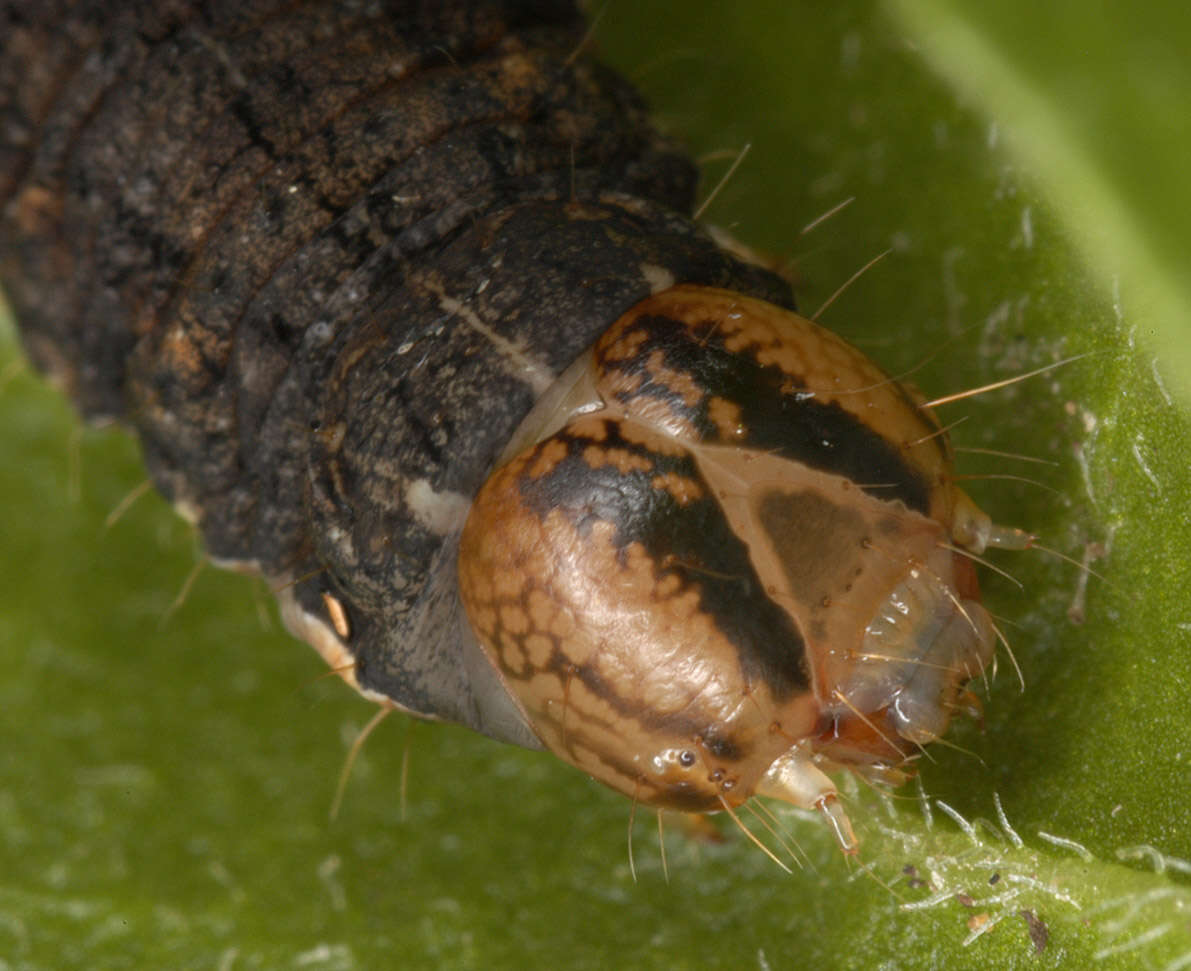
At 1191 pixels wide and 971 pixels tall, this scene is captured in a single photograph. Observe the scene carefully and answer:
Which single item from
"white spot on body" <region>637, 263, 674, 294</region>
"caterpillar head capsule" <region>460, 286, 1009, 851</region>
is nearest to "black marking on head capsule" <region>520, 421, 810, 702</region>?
"caterpillar head capsule" <region>460, 286, 1009, 851</region>

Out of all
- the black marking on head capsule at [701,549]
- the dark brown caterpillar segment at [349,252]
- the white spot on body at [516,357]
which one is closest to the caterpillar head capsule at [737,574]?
the black marking on head capsule at [701,549]

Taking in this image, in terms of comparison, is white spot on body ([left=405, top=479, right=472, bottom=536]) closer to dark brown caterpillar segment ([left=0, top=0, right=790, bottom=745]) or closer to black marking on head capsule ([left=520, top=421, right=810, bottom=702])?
dark brown caterpillar segment ([left=0, top=0, right=790, bottom=745])

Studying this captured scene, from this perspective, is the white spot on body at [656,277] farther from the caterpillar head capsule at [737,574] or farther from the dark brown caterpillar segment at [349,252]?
the caterpillar head capsule at [737,574]

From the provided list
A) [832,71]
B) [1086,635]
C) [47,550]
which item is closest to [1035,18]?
[832,71]

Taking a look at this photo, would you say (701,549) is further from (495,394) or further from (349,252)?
(349,252)

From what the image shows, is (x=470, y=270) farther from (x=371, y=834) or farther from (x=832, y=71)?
(x=371, y=834)

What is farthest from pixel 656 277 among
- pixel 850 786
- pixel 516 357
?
pixel 850 786

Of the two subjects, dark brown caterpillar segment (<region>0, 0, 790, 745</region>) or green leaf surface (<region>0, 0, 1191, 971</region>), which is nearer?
green leaf surface (<region>0, 0, 1191, 971</region>)

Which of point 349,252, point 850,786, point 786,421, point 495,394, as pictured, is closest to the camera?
point 786,421
